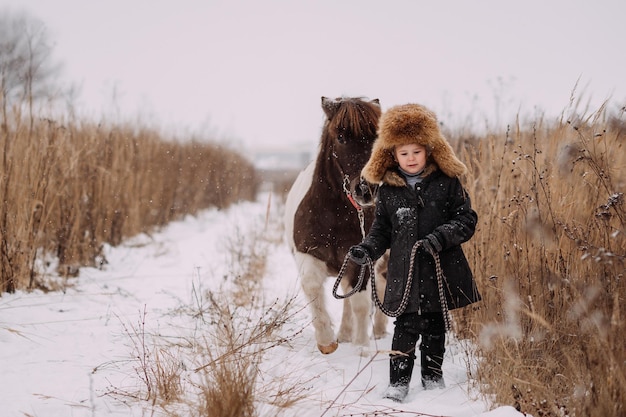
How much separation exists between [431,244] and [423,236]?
126mm

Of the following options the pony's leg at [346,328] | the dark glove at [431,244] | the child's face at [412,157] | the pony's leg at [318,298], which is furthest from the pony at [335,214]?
the dark glove at [431,244]

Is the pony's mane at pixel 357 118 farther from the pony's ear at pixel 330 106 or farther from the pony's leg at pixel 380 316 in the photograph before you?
the pony's leg at pixel 380 316

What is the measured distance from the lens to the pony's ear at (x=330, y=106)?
332 centimetres

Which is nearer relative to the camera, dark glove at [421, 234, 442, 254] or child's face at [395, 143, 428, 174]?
dark glove at [421, 234, 442, 254]

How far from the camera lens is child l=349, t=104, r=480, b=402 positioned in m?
2.45

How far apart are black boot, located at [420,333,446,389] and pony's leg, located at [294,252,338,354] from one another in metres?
0.78

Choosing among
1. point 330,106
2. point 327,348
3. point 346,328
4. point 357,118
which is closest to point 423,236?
point 357,118

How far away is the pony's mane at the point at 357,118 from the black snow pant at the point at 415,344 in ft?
4.10

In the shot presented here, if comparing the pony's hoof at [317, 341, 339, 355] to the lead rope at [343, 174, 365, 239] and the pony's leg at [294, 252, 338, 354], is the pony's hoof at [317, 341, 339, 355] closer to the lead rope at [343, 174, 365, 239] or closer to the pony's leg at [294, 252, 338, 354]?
the pony's leg at [294, 252, 338, 354]

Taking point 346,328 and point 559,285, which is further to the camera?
point 346,328

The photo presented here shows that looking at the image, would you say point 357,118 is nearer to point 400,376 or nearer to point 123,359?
point 400,376

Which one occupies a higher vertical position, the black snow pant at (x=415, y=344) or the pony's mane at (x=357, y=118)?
the pony's mane at (x=357, y=118)

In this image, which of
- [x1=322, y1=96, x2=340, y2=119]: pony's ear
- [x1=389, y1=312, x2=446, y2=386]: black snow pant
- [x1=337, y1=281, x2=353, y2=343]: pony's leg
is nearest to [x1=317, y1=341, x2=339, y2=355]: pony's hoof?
[x1=337, y1=281, x2=353, y2=343]: pony's leg

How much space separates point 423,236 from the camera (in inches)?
98.5
